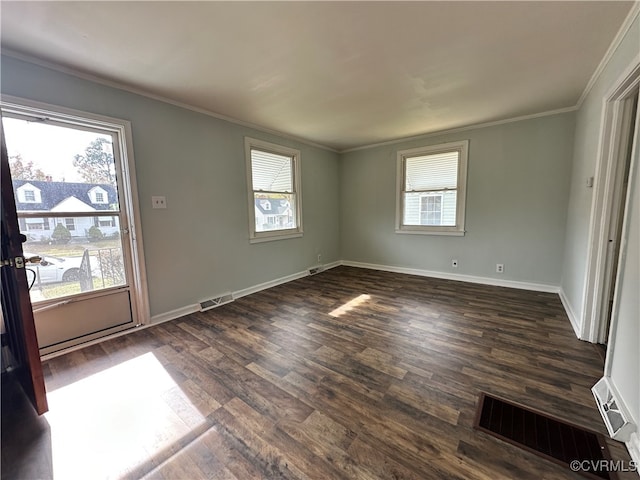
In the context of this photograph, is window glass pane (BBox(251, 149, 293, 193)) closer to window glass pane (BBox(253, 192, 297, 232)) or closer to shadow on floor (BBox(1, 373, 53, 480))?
window glass pane (BBox(253, 192, 297, 232))

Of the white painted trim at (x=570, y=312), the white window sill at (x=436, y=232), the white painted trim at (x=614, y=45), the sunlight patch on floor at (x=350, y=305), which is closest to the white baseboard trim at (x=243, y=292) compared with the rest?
the sunlight patch on floor at (x=350, y=305)

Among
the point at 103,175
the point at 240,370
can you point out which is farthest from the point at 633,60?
the point at 103,175

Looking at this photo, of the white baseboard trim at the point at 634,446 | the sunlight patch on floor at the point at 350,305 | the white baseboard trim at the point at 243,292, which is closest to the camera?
the white baseboard trim at the point at 634,446

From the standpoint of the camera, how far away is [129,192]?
104 inches

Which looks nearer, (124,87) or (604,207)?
(604,207)

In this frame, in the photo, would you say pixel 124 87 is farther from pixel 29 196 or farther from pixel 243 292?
pixel 243 292

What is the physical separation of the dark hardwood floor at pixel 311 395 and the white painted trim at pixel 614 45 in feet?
7.96

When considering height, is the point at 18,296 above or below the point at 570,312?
above

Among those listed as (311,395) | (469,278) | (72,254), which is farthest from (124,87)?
(469,278)

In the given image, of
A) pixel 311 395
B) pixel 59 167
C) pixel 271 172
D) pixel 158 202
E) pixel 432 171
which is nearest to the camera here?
pixel 311 395

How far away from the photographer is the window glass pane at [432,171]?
4.32 m

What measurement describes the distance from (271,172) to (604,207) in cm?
385

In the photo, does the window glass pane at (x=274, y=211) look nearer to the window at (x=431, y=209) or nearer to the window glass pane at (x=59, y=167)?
the window glass pane at (x=59, y=167)

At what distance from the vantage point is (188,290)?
3221mm
